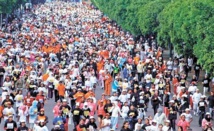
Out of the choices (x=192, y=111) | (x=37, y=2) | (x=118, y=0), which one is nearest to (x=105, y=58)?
(x=192, y=111)

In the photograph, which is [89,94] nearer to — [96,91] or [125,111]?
[125,111]

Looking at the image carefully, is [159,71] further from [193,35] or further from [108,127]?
[108,127]

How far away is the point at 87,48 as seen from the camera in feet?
163

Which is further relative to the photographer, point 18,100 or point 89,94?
point 89,94

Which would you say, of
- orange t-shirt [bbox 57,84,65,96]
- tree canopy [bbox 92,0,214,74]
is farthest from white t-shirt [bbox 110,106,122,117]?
tree canopy [bbox 92,0,214,74]

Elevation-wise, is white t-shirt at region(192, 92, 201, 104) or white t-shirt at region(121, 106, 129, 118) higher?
white t-shirt at region(192, 92, 201, 104)

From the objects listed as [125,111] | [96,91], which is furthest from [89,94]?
[96,91]

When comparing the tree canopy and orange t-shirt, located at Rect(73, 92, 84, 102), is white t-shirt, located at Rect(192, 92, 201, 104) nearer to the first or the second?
the tree canopy

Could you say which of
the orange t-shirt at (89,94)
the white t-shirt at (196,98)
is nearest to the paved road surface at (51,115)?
the white t-shirt at (196,98)

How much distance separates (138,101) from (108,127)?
170 inches

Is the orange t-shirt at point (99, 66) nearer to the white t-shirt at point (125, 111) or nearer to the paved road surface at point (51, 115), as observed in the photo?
the paved road surface at point (51, 115)

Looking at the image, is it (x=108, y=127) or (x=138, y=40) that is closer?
(x=108, y=127)

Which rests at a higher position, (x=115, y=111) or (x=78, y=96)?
(x=78, y=96)

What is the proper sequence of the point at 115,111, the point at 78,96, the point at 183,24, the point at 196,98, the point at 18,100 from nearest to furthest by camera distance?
1. the point at 115,111
2. the point at 18,100
3. the point at 78,96
4. the point at 196,98
5. the point at 183,24
